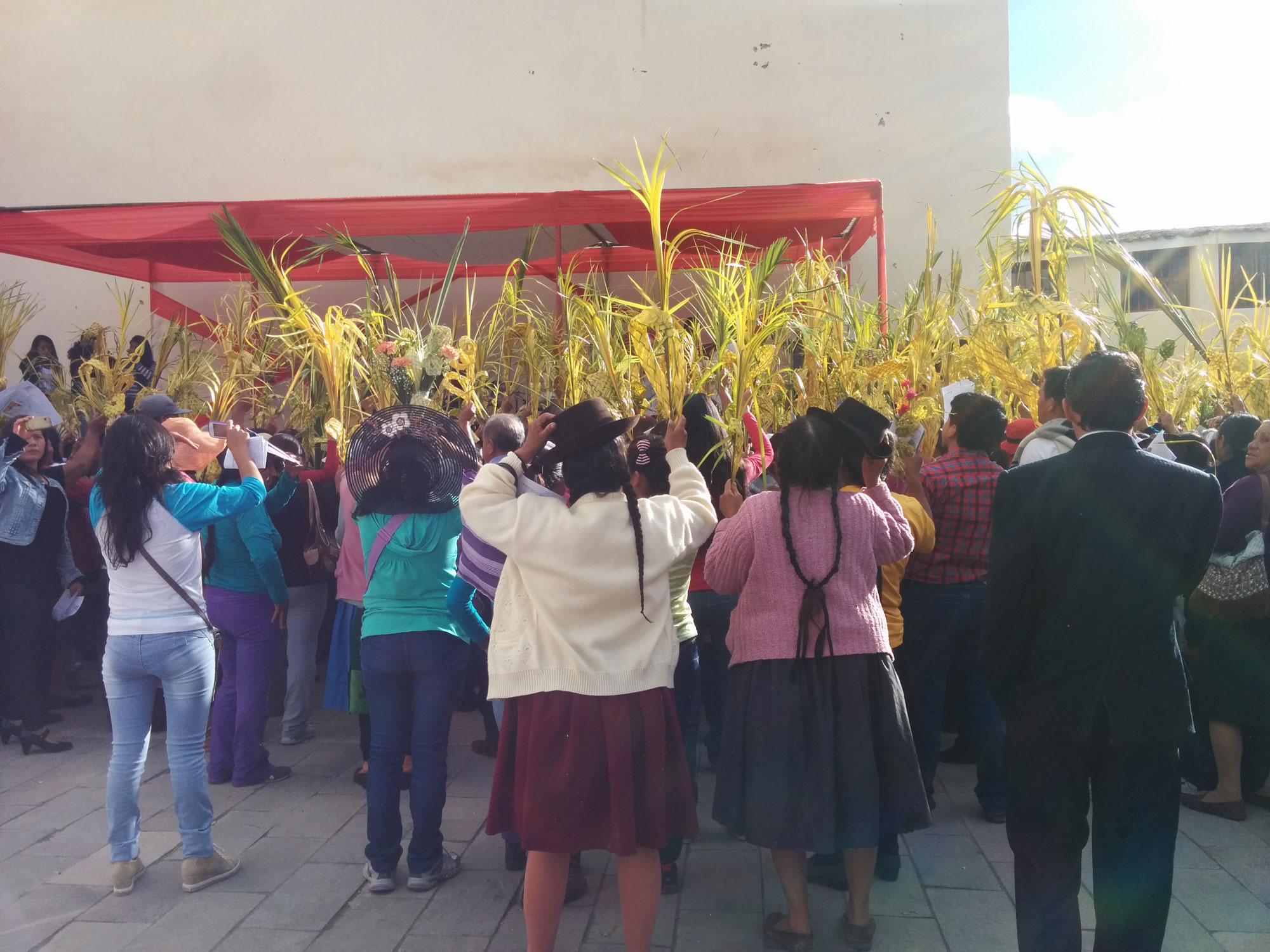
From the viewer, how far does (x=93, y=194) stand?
9.98 m

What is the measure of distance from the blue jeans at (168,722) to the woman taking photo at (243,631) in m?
0.82

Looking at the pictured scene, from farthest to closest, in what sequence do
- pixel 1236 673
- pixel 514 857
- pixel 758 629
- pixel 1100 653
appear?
pixel 1236 673
pixel 514 857
pixel 758 629
pixel 1100 653

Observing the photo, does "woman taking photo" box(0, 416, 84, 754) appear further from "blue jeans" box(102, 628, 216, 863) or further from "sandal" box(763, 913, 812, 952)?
"sandal" box(763, 913, 812, 952)

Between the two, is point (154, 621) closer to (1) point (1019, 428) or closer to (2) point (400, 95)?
(1) point (1019, 428)

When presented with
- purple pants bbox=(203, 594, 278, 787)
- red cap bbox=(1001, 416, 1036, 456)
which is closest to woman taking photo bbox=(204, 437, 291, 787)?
A: purple pants bbox=(203, 594, 278, 787)

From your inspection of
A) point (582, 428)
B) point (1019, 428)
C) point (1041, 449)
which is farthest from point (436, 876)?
point (1019, 428)

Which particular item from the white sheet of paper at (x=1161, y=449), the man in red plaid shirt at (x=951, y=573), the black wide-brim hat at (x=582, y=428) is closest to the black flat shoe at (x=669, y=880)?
the man in red plaid shirt at (x=951, y=573)

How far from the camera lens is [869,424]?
109 inches

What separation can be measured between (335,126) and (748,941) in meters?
9.86

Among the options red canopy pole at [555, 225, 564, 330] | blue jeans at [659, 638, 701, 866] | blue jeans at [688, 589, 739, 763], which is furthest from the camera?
red canopy pole at [555, 225, 564, 330]

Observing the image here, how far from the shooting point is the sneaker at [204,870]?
2955 millimetres

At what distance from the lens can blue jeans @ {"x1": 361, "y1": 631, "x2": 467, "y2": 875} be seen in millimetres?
2893

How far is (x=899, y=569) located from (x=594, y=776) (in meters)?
1.38

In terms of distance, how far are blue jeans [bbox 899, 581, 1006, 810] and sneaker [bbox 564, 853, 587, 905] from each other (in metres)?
1.31
